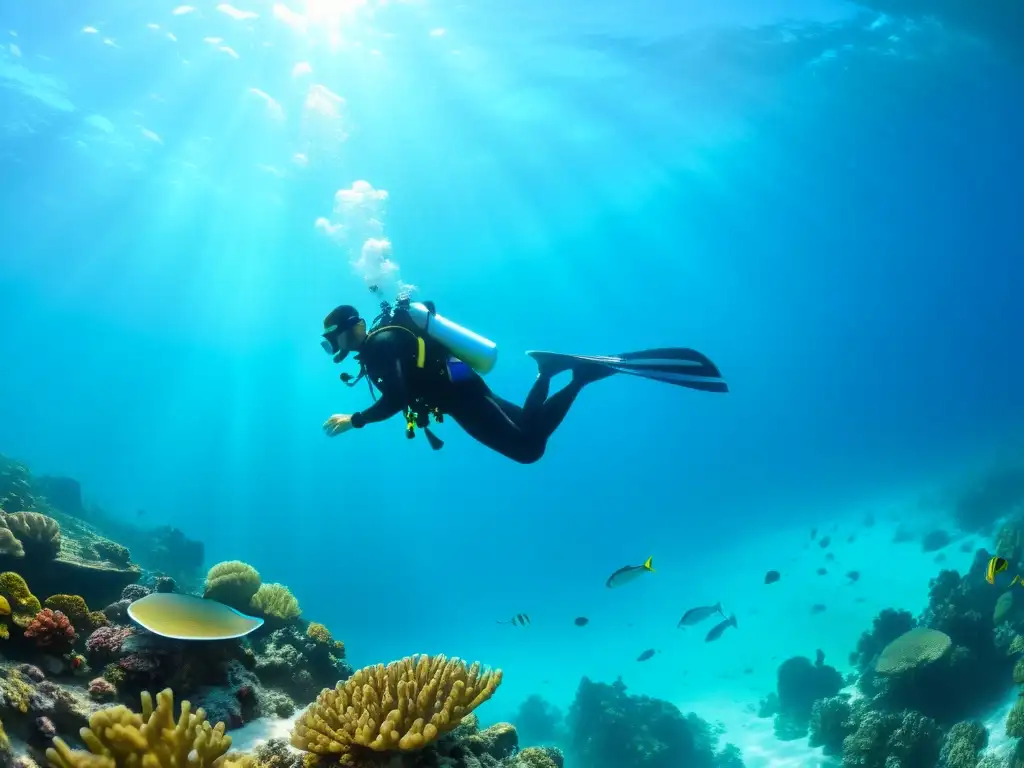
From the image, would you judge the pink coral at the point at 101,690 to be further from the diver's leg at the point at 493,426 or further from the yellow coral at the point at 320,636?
the diver's leg at the point at 493,426

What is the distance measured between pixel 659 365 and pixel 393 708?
5.57 metres

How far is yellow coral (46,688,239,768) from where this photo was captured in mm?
2488

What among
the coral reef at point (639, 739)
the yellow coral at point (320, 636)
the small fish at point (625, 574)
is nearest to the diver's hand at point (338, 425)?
the yellow coral at point (320, 636)

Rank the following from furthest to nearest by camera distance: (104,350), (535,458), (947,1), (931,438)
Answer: (104,350) → (931,438) → (947,1) → (535,458)

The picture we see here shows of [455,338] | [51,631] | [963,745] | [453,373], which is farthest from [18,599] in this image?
[963,745]

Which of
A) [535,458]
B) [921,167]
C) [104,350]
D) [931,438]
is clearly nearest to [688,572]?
[931,438]

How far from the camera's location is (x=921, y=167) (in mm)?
43969

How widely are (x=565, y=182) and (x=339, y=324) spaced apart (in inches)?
1427

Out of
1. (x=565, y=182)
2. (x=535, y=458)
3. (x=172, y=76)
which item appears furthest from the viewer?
(x=565, y=182)

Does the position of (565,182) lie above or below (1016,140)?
below

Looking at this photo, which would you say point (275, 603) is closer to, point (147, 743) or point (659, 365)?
point (147, 743)

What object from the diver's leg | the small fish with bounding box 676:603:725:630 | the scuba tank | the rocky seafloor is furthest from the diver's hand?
the small fish with bounding box 676:603:725:630

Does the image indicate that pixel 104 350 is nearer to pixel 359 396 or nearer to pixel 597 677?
pixel 359 396

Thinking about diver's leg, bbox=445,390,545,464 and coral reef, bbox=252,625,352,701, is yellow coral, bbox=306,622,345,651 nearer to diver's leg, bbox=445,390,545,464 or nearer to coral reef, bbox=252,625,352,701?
coral reef, bbox=252,625,352,701
